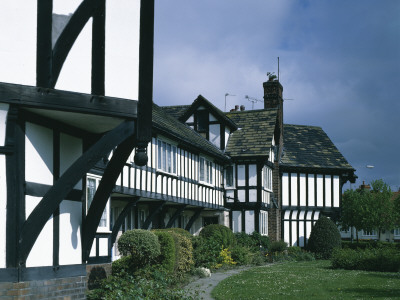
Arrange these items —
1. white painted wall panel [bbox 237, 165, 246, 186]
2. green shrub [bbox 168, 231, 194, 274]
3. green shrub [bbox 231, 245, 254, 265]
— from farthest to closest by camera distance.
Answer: white painted wall panel [bbox 237, 165, 246, 186] < green shrub [bbox 231, 245, 254, 265] < green shrub [bbox 168, 231, 194, 274]

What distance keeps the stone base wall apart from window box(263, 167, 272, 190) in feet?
75.3

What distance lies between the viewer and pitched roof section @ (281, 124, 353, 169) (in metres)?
37.7

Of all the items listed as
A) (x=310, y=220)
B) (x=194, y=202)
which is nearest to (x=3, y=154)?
(x=194, y=202)

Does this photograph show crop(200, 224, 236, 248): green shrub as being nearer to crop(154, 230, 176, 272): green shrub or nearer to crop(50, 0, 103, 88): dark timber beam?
crop(154, 230, 176, 272): green shrub

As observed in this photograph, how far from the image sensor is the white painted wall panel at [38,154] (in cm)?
992

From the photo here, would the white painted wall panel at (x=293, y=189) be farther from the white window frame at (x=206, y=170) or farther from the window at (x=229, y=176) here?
the white window frame at (x=206, y=170)

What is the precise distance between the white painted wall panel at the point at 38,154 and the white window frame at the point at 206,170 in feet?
58.9

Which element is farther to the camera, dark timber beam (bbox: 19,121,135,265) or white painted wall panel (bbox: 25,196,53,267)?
white painted wall panel (bbox: 25,196,53,267)

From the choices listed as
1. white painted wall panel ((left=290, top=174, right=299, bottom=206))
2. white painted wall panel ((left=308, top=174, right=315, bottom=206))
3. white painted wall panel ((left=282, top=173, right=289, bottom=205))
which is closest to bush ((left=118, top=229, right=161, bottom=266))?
white painted wall panel ((left=282, top=173, right=289, bottom=205))

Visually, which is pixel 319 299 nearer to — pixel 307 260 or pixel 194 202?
pixel 194 202

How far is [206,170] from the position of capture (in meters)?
29.2

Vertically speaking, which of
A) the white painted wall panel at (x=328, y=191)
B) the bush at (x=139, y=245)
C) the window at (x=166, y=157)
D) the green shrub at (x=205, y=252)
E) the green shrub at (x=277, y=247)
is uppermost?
the window at (x=166, y=157)

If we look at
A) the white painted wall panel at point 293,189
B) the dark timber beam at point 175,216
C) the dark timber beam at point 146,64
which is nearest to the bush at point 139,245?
the dark timber beam at point 146,64

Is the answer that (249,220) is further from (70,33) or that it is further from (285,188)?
(70,33)
